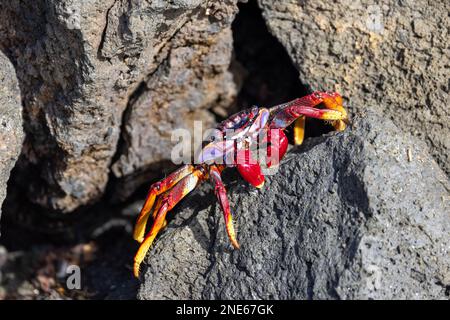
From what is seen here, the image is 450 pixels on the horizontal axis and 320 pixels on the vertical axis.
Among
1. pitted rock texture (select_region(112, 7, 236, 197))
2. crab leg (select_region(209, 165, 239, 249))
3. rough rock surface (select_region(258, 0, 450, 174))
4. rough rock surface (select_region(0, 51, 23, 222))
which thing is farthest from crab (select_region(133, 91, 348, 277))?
rough rock surface (select_region(0, 51, 23, 222))

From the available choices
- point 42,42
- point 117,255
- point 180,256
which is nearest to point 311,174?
point 180,256

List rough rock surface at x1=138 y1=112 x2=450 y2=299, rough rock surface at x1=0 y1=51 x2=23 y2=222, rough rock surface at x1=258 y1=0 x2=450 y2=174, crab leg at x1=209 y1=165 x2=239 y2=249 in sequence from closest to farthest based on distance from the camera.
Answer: rough rock surface at x1=138 y1=112 x2=450 y2=299
crab leg at x1=209 y1=165 x2=239 y2=249
rough rock surface at x1=0 y1=51 x2=23 y2=222
rough rock surface at x1=258 y1=0 x2=450 y2=174

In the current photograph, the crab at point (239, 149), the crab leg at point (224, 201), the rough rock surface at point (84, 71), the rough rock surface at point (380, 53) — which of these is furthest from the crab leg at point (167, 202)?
the rough rock surface at point (380, 53)

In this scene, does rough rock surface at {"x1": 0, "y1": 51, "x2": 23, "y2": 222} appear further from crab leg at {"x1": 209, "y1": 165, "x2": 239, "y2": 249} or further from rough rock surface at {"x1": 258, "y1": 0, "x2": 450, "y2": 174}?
rough rock surface at {"x1": 258, "y1": 0, "x2": 450, "y2": 174}

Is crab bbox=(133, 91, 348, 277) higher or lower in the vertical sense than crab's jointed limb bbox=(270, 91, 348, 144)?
lower

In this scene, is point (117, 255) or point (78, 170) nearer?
point (78, 170)
